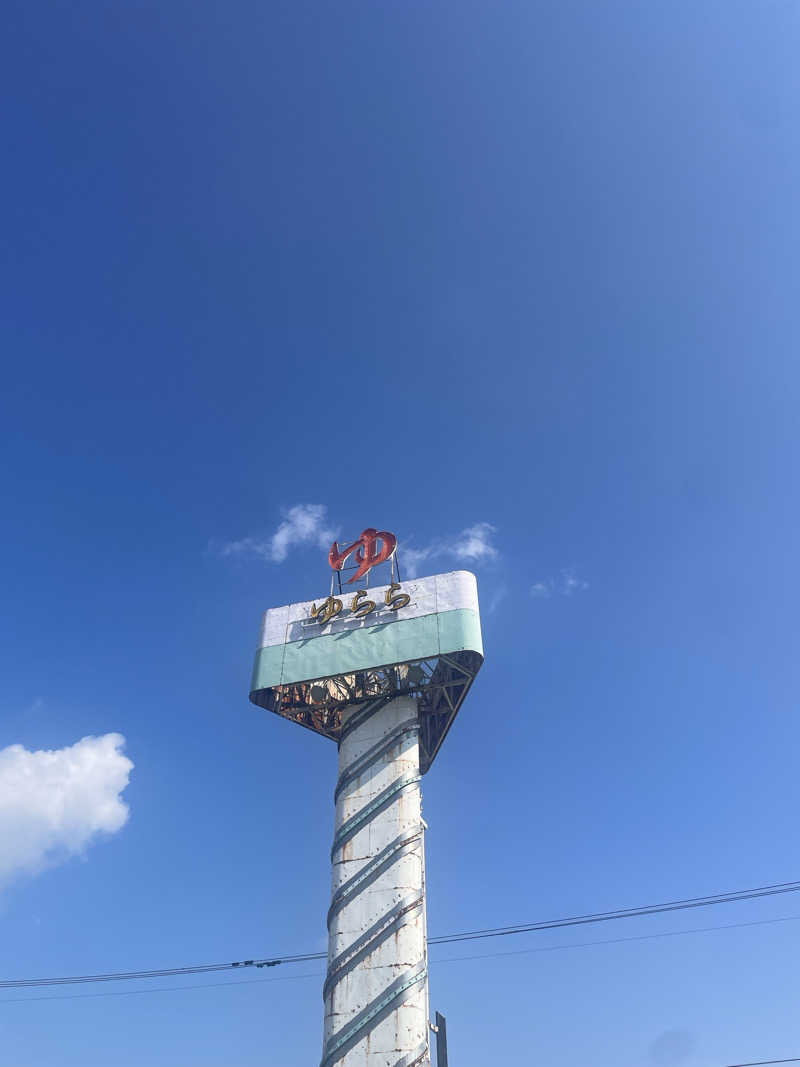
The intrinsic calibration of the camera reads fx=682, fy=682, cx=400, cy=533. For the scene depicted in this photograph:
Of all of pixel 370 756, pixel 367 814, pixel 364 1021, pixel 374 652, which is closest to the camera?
pixel 364 1021

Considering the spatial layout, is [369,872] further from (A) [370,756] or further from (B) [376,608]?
(B) [376,608]

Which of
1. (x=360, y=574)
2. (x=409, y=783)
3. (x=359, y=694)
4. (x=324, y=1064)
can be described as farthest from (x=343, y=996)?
(x=360, y=574)

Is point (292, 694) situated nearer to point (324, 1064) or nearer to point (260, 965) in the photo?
point (324, 1064)

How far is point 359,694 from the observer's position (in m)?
41.8

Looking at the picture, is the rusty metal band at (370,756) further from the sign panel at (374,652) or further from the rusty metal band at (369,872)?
the rusty metal band at (369,872)

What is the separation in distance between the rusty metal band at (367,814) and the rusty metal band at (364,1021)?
23.6 feet

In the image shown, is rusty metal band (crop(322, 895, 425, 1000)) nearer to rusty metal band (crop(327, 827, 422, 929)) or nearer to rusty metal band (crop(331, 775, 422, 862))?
rusty metal band (crop(327, 827, 422, 929))

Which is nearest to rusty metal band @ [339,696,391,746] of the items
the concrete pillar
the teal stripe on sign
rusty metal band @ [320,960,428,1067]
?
the concrete pillar

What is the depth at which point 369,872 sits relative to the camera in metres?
35.5

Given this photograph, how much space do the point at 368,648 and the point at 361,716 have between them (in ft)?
13.7

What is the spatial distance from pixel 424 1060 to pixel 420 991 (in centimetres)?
261

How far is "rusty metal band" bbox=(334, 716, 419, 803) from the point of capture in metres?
39.1

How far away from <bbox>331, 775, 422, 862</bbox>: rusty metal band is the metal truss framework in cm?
539

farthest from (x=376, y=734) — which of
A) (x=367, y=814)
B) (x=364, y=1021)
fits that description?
(x=364, y=1021)
